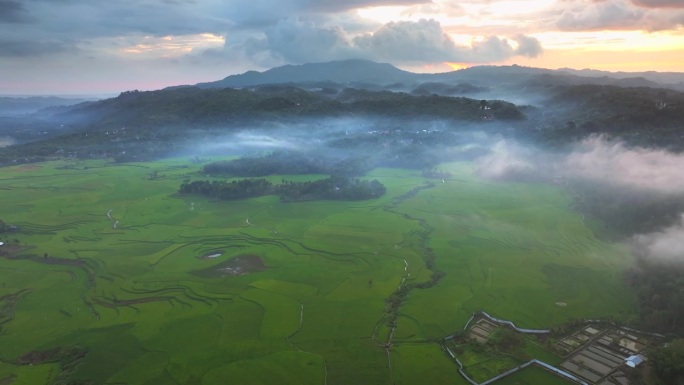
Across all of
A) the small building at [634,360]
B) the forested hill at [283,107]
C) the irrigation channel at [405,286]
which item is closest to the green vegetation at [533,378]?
the small building at [634,360]

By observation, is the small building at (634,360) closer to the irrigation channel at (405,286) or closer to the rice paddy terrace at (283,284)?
the rice paddy terrace at (283,284)

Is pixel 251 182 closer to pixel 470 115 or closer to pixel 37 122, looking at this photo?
pixel 470 115

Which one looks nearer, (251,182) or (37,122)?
(251,182)

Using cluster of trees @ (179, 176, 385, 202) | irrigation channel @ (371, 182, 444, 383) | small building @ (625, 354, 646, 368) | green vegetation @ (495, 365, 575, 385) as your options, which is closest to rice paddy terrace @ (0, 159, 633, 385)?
irrigation channel @ (371, 182, 444, 383)

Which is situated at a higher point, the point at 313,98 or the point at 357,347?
the point at 313,98

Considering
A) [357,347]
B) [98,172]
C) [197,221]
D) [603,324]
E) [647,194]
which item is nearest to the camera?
[357,347]

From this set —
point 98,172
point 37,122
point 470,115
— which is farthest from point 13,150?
point 470,115
